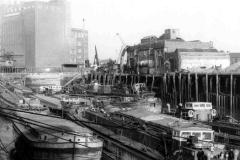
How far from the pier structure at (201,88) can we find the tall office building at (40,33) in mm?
50879

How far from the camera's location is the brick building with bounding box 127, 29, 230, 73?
242 feet

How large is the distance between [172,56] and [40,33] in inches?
2297

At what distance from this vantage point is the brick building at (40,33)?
392ft

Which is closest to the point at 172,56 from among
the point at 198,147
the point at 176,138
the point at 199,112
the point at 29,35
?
the point at 199,112

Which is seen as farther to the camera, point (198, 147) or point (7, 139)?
point (7, 139)

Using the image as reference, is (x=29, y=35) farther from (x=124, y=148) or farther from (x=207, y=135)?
(x=207, y=135)

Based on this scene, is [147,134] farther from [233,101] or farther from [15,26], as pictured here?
[15,26]

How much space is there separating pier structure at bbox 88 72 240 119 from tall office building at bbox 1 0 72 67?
167 feet

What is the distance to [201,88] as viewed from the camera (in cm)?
6031

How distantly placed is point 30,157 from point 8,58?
95235 millimetres

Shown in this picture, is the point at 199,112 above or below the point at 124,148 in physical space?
Result: above

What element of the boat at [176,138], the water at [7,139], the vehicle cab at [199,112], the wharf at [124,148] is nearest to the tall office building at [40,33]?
the water at [7,139]

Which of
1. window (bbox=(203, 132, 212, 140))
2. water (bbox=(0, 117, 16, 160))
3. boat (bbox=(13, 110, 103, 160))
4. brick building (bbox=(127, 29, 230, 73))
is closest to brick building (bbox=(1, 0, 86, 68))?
brick building (bbox=(127, 29, 230, 73))

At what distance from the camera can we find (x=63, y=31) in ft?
412
